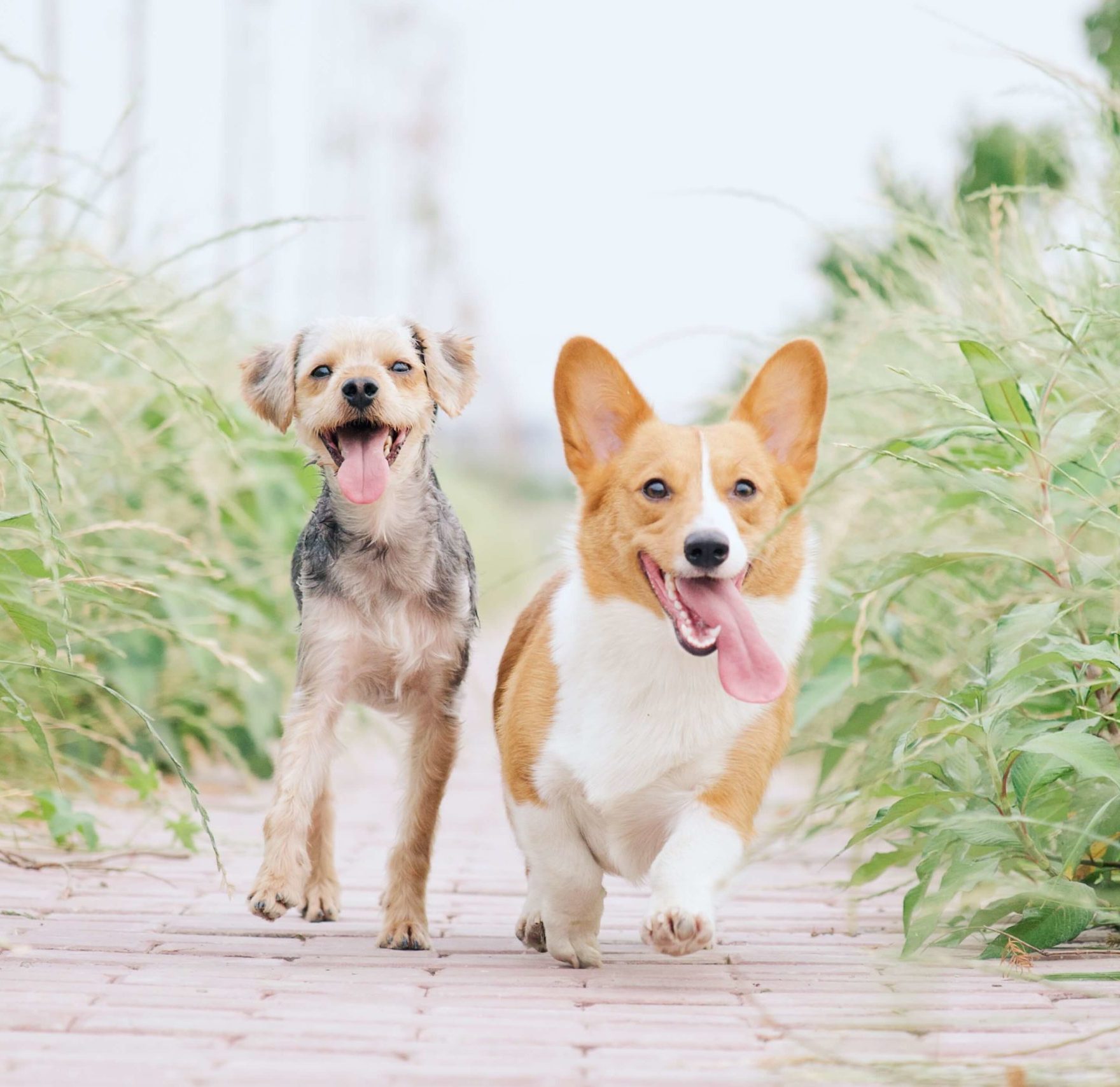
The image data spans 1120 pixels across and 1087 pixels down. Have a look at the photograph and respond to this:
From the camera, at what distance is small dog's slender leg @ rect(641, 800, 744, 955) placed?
2924 mm

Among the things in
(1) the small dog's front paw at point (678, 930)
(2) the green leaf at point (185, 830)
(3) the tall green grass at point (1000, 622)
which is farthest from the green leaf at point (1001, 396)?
(2) the green leaf at point (185, 830)

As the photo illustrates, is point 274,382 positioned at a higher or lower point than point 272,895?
higher

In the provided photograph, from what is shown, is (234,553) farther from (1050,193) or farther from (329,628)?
(1050,193)

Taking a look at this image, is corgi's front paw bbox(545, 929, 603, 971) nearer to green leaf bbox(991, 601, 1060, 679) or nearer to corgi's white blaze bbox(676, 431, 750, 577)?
corgi's white blaze bbox(676, 431, 750, 577)

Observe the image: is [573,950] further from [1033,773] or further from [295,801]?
[1033,773]

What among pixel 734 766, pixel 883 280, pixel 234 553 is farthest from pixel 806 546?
pixel 234 553

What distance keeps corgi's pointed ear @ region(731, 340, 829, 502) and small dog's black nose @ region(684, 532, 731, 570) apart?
0.49m

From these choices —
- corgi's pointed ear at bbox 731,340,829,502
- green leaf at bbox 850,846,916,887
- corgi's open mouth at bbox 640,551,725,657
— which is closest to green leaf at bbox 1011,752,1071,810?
green leaf at bbox 850,846,916,887

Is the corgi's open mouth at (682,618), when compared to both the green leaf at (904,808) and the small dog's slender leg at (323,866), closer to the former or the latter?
the green leaf at (904,808)

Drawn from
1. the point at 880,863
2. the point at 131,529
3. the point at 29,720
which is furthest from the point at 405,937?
the point at 131,529

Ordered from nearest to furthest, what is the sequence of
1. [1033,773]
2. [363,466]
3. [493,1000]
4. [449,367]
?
1. [493,1000]
2. [1033,773]
3. [363,466]
4. [449,367]

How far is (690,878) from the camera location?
10.00 ft

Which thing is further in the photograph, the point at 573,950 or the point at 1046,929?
the point at 573,950

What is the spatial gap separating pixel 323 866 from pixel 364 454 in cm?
113
